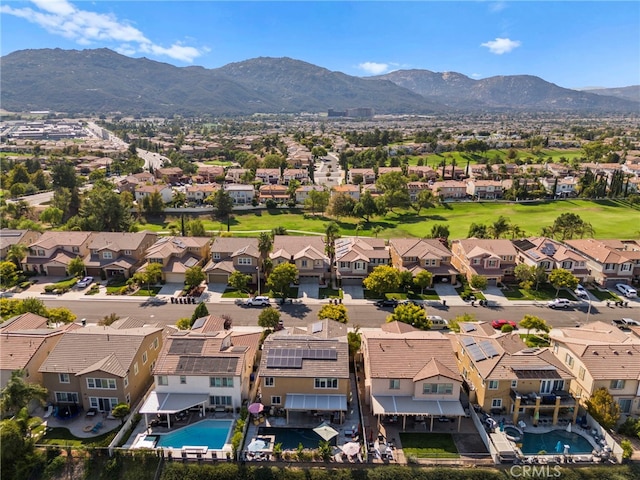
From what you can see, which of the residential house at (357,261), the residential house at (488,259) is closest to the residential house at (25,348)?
the residential house at (357,261)

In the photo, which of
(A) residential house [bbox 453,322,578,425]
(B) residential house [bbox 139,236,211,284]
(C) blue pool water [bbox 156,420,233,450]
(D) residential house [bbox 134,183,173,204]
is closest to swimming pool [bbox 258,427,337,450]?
(C) blue pool water [bbox 156,420,233,450]

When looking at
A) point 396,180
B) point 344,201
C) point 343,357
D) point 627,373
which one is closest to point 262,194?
point 344,201

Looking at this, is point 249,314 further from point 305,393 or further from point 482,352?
point 482,352

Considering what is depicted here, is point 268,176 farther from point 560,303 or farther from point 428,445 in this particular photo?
point 428,445

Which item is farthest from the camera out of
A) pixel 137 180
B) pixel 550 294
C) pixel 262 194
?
pixel 137 180

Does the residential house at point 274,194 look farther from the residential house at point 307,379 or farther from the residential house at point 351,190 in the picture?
the residential house at point 307,379

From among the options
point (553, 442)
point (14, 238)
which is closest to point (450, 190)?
point (553, 442)
